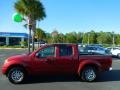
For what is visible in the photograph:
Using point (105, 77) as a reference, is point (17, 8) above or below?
above

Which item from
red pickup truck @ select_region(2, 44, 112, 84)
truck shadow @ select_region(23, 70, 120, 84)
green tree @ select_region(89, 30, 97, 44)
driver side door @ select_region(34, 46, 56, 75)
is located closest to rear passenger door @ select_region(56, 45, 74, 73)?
red pickup truck @ select_region(2, 44, 112, 84)

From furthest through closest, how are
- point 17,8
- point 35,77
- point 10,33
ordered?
1. point 10,33
2. point 17,8
3. point 35,77

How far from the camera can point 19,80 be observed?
12172 mm

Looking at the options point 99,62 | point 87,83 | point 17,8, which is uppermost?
point 17,8

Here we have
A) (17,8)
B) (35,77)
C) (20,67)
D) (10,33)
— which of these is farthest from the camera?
(10,33)

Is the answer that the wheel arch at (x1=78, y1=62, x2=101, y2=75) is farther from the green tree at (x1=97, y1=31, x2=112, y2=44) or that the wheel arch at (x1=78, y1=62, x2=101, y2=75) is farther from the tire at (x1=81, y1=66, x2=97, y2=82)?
the green tree at (x1=97, y1=31, x2=112, y2=44)

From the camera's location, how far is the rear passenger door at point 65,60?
1236 centimetres

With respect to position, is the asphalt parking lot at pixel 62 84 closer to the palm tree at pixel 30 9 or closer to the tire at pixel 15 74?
the tire at pixel 15 74

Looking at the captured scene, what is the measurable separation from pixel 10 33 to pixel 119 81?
87300 mm

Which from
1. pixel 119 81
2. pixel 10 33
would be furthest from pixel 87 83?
pixel 10 33

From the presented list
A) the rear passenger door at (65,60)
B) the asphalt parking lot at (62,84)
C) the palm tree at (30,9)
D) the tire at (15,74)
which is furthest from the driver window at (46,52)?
the palm tree at (30,9)

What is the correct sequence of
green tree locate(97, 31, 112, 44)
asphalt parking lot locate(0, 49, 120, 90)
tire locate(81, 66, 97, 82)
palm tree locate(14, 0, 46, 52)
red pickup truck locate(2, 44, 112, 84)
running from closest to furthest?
asphalt parking lot locate(0, 49, 120, 90), red pickup truck locate(2, 44, 112, 84), tire locate(81, 66, 97, 82), palm tree locate(14, 0, 46, 52), green tree locate(97, 31, 112, 44)

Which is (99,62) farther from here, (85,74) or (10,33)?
(10,33)

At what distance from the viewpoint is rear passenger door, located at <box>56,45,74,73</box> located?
1236 centimetres
